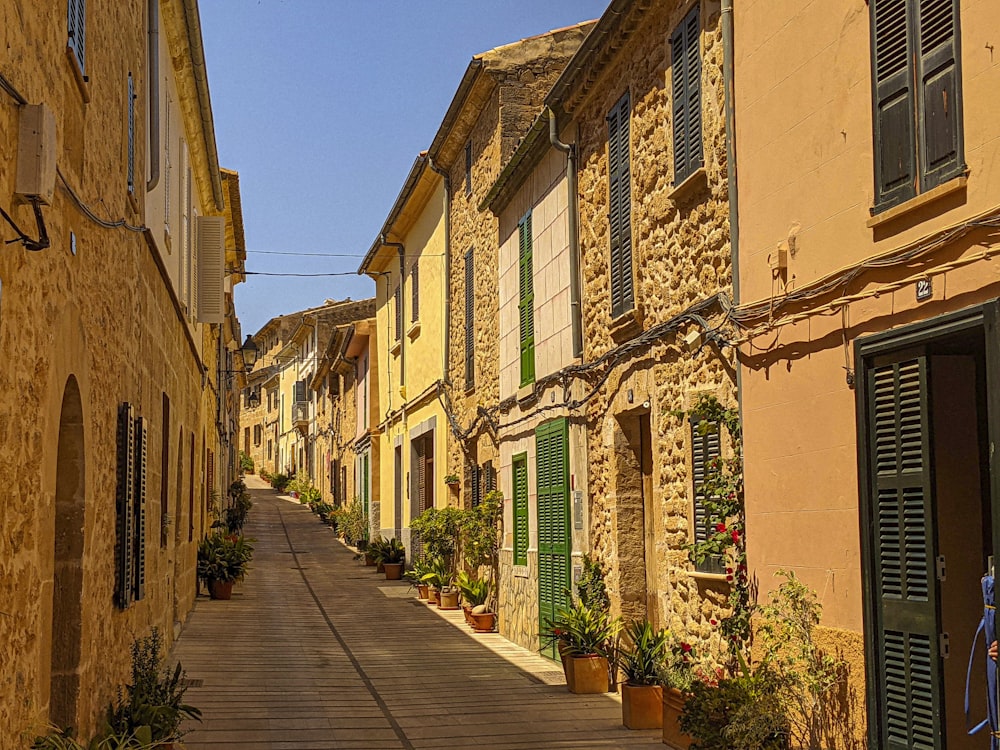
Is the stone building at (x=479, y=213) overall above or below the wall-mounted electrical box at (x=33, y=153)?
above

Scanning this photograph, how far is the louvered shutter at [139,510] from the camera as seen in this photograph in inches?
362

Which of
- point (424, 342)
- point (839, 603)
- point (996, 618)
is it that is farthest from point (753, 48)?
point (424, 342)

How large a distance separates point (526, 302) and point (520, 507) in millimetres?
2537

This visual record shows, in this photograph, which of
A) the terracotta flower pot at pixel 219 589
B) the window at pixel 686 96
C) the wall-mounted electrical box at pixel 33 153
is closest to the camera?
the wall-mounted electrical box at pixel 33 153

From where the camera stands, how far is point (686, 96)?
9.30 metres

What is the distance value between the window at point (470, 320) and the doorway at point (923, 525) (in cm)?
1230

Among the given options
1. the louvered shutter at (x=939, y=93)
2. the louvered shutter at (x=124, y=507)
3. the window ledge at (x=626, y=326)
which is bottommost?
the louvered shutter at (x=124, y=507)

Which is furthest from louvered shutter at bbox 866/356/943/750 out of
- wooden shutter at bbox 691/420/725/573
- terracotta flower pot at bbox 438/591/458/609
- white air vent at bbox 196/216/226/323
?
terracotta flower pot at bbox 438/591/458/609

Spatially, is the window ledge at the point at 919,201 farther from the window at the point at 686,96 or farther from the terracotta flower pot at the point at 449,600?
the terracotta flower pot at the point at 449,600

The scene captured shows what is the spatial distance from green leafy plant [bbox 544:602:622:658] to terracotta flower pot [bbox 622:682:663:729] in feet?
4.92

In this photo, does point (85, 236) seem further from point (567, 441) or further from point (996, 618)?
point (567, 441)

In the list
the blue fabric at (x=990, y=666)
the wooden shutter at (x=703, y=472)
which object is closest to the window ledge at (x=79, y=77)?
the wooden shutter at (x=703, y=472)

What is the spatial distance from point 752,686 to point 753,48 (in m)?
4.12

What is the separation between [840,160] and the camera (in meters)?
6.91
